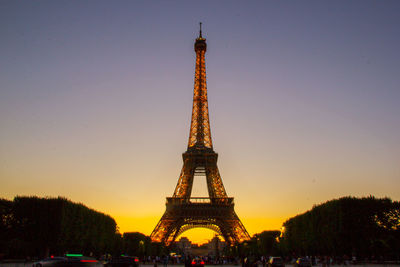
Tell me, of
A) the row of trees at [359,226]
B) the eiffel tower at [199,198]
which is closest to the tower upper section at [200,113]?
the eiffel tower at [199,198]

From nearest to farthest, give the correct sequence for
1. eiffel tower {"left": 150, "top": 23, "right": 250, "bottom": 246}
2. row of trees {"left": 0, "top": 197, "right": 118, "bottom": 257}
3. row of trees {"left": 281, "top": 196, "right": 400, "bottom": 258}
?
row of trees {"left": 0, "top": 197, "right": 118, "bottom": 257}, row of trees {"left": 281, "top": 196, "right": 400, "bottom": 258}, eiffel tower {"left": 150, "top": 23, "right": 250, "bottom": 246}

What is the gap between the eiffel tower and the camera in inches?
3027

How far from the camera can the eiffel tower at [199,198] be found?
76.9 m

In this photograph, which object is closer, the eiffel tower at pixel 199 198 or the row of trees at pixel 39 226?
the row of trees at pixel 39 226

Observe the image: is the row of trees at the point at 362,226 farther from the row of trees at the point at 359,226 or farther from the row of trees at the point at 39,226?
the row of trees at the point at 39,226

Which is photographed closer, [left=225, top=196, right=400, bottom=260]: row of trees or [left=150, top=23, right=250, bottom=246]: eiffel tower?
[left=225, top=196, right=400, bottom=260]: row of trees

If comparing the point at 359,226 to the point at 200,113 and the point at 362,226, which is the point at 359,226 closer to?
the point at 362,226

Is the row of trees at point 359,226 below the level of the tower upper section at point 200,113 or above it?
below

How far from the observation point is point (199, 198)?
79438 mm

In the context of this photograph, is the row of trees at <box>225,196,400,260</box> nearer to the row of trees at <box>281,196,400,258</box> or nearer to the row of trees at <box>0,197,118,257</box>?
the row of trees at <box>281,196,400,258</box>

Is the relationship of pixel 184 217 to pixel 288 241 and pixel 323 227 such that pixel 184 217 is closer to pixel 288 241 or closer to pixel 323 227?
pixel 288 241

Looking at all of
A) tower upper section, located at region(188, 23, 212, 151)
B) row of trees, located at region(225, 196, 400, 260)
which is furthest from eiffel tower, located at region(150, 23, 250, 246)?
row of trees, located at region(225, 196, 400, 260)

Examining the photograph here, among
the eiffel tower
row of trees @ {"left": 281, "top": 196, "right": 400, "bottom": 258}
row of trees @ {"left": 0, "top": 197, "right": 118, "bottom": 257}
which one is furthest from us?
the eiffel tower

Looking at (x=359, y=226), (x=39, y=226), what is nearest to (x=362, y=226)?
→ (x=359, y=226)
